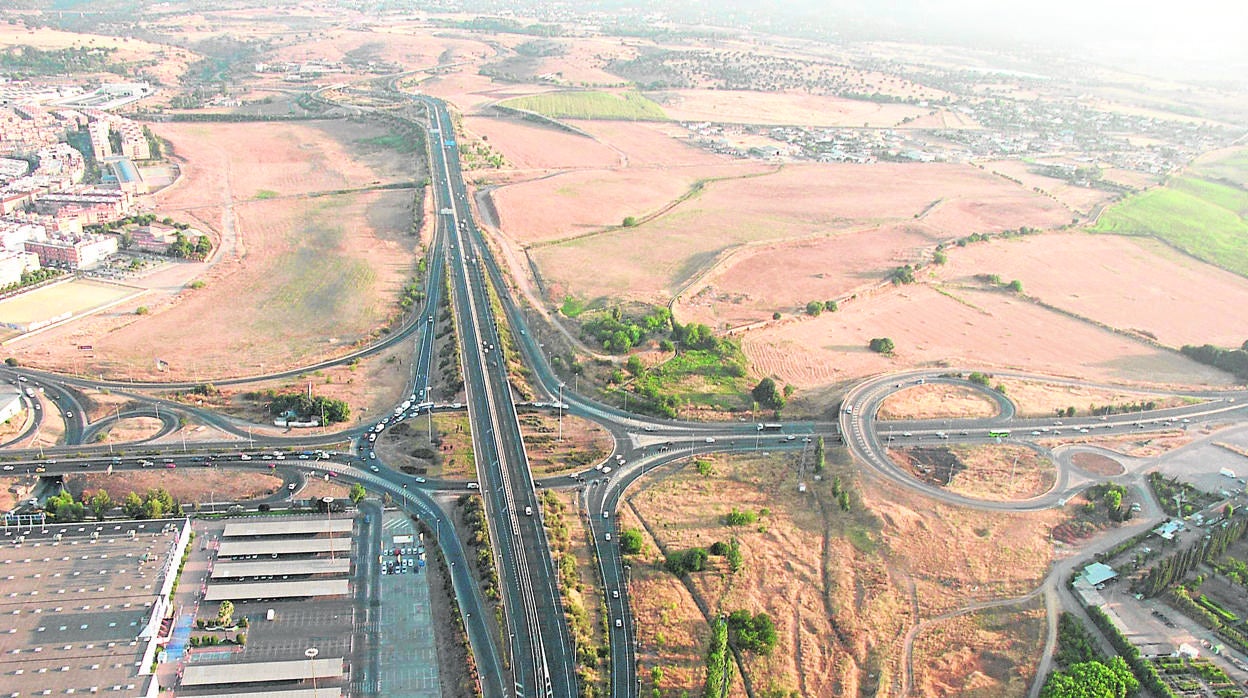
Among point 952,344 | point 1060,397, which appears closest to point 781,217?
point 952,344

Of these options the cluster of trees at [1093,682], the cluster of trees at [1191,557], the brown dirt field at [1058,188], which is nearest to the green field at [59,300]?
the cluster of trees at [1093,682]

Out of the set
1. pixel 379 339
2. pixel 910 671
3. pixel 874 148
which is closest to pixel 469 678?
pixel 910 671

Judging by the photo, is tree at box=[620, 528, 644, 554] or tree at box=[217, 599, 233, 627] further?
tree at box=[620, 528, 644, 554]

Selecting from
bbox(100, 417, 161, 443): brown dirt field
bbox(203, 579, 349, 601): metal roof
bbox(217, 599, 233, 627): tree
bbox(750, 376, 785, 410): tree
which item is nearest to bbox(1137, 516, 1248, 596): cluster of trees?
bbox(750, 376, 785, 410): tree

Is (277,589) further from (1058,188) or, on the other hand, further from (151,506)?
(1058,188)

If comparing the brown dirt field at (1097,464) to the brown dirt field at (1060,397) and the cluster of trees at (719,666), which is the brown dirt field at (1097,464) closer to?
the brown dirt field at (1060,397)

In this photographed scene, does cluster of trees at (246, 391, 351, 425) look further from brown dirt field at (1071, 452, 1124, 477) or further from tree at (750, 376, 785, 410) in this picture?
brown dirt field at (1071, 452, 1124, 477)
